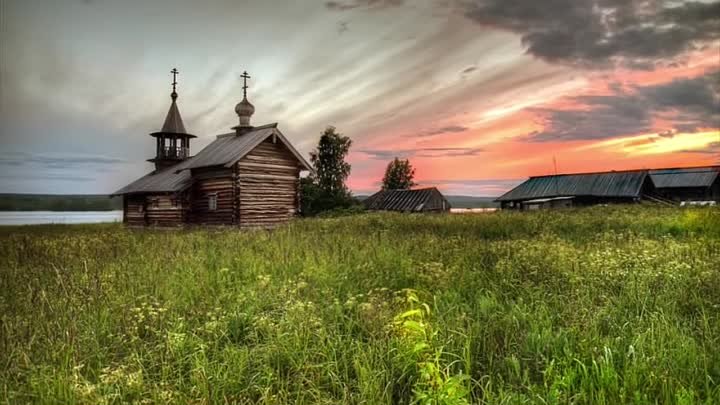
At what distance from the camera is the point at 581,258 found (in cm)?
684

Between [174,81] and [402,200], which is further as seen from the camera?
[402,200]

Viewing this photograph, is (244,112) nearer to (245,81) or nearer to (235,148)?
(245,81)

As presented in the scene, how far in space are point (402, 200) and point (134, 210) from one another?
1080 inches

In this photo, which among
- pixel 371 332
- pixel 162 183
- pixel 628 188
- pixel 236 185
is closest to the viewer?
pixel 371 332

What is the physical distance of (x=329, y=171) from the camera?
48906mm

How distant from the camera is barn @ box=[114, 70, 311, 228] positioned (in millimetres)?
21359

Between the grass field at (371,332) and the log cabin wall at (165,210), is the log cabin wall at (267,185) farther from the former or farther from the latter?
the grass field at (371,332)

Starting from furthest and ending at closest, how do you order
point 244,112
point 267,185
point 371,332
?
point 244,112, point 267,185, point 371,332

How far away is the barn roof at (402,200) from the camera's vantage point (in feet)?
143

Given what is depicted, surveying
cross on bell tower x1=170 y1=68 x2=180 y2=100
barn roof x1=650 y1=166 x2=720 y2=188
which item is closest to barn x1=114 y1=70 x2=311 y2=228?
cross on bell tower x1=170 y1=68 x2=180 y2=100

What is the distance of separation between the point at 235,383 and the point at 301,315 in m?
1.04

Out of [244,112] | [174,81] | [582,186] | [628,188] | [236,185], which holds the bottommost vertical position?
[236,185]

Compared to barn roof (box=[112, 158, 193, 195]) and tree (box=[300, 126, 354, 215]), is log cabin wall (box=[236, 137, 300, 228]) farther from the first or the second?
tree (box=[300, 126, 354, 215])

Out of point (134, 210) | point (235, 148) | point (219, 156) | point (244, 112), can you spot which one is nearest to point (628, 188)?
point (244, 112)
